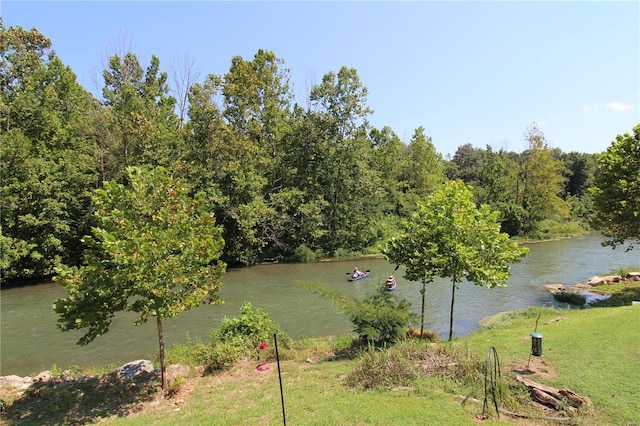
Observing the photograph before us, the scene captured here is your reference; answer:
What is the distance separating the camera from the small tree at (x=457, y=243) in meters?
12.6

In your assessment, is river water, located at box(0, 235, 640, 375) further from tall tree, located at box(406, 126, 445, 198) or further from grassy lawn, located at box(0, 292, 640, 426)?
tall tree, located at box(406, 126, 445, 198)

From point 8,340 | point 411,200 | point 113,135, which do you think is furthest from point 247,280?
point 411,200

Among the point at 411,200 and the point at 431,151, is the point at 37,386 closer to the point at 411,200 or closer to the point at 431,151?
the point at 411,200

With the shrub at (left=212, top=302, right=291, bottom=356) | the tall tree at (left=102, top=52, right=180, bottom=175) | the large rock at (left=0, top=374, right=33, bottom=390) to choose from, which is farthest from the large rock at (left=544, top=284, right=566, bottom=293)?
the tall tree at (left=102, top=52, right=180, bottom=175)

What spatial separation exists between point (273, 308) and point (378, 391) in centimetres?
1308

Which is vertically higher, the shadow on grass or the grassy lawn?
the grassy lawn

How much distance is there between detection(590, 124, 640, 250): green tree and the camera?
17859mm

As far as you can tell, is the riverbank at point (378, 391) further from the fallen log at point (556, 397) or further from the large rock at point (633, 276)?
the large rock at point (633, 276)

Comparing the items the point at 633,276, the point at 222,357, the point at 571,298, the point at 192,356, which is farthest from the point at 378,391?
the point at 633,276

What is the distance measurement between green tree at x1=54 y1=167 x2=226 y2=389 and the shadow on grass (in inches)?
36.0

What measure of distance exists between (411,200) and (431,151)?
8.06 metres

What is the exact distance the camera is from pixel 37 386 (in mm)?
10984

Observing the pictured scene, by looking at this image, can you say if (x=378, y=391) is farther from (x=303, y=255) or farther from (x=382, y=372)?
(x=303, y=255)

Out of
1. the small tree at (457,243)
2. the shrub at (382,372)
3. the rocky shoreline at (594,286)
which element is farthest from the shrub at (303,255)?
the shrub at (382,372)
